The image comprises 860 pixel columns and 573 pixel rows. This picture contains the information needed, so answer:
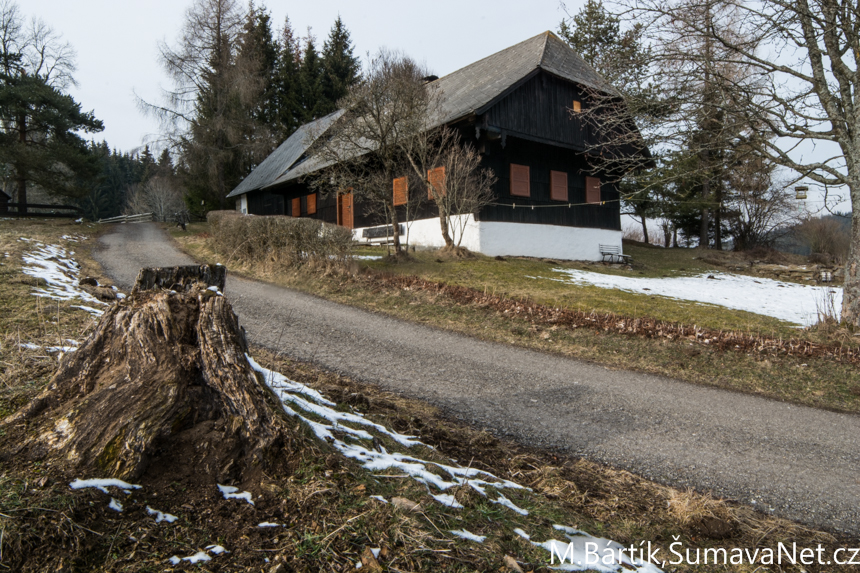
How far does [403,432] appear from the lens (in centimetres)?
387

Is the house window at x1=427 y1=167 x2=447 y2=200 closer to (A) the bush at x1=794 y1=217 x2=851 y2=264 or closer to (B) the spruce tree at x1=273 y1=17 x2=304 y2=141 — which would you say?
(A) the bush at x1=794 y1=217 x2=851 y2=264

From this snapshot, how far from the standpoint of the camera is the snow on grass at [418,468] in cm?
245

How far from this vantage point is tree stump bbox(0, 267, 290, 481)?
7.50 ft

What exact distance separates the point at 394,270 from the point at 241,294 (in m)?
3.89

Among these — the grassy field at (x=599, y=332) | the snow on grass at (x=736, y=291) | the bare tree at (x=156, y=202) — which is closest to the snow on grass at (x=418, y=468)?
the grassy field at (x=599, y=332)

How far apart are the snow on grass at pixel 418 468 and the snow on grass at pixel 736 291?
9103 millimetres

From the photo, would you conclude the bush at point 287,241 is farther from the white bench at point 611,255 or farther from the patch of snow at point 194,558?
the white bench at point 611,255

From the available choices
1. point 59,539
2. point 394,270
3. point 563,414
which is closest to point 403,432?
point 563,414

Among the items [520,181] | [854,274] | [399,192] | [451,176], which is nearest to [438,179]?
[451,176]

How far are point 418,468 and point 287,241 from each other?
31.2 ft

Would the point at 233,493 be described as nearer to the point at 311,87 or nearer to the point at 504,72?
the point at 504,72

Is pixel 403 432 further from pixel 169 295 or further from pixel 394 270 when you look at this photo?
pixel 394 270

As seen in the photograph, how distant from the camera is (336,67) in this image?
133ft

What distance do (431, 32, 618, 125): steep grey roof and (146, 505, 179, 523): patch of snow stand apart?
14.5 meters
